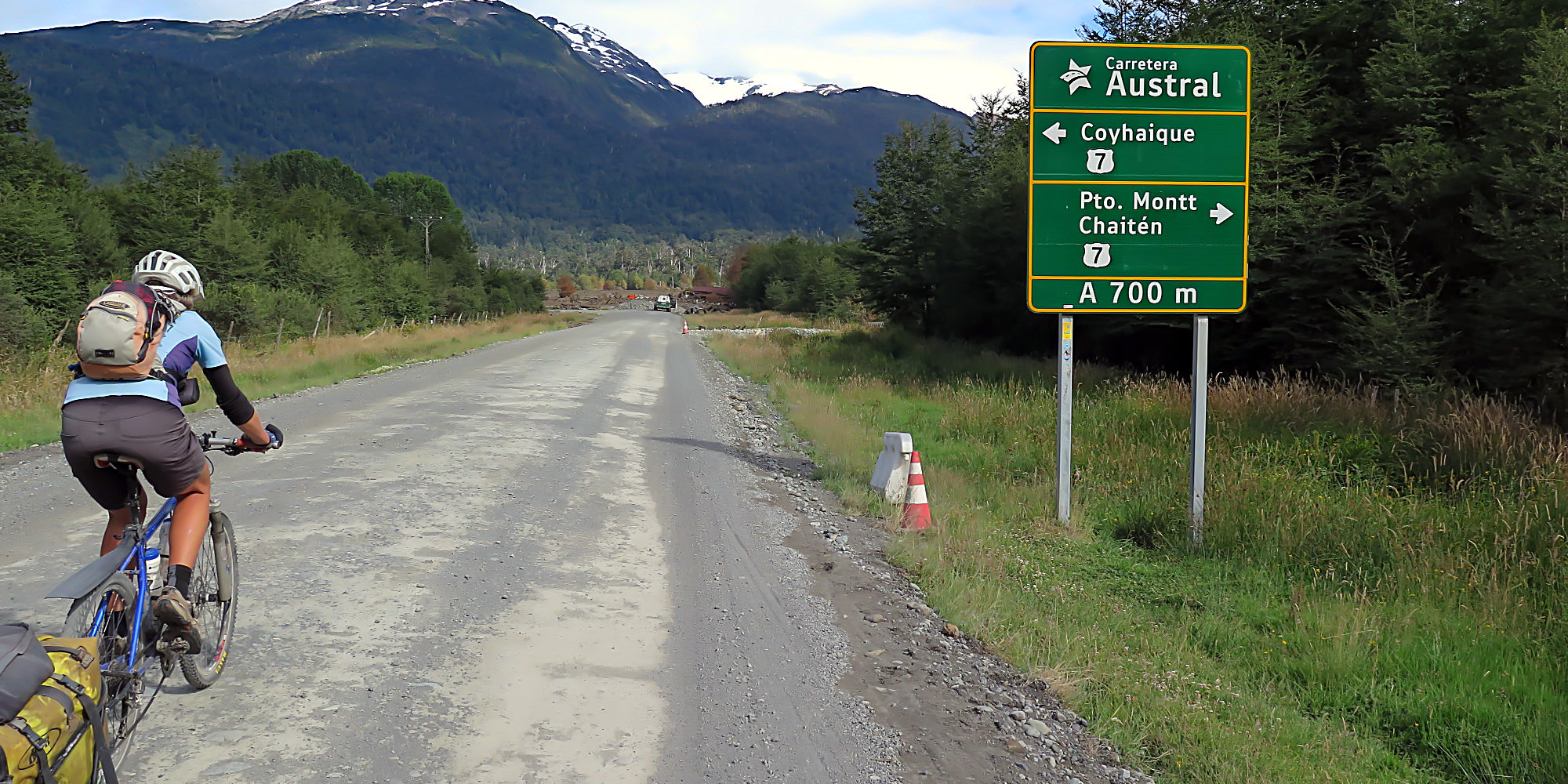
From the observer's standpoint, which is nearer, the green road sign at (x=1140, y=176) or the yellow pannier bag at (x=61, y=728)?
the yellow pannier bag at (x=61, y=728)

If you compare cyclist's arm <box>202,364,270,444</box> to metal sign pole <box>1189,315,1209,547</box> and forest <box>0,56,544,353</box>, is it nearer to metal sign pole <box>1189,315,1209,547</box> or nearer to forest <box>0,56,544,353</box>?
metal sign pole <box>1189,315,1209,547</box>

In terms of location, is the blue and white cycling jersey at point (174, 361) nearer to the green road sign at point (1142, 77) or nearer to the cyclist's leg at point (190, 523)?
the cyclist's leg at point (190, 523)

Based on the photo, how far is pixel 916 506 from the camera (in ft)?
30.5

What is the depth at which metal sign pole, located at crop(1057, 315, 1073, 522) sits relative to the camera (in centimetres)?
950

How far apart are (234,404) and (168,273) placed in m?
0.67

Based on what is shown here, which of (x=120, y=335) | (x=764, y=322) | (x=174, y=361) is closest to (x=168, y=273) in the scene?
(x=174, y=361)

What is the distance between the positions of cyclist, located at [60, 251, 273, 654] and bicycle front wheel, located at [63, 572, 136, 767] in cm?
21

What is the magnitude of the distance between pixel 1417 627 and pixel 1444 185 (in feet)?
49.0

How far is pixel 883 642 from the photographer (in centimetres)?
588

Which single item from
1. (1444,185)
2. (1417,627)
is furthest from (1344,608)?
(1444,185)

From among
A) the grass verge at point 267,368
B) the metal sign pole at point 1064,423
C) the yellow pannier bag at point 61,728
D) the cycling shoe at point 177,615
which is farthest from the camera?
the grass verge at point 267,368

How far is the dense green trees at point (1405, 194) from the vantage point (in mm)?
15672

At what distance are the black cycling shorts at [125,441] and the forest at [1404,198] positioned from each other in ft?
55.0

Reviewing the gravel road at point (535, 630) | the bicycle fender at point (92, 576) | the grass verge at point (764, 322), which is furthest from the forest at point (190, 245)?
the bicycle fender at point (92, 576)
